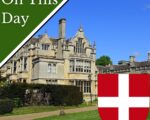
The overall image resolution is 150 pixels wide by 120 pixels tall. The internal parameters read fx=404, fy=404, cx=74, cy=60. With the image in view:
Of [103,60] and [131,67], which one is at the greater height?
[103,60]

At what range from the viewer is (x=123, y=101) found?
248 centimetres

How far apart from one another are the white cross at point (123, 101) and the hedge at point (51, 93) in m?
34.3

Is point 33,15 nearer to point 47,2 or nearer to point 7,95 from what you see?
point 47,2

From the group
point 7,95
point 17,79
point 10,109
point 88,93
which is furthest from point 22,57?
point 10,109

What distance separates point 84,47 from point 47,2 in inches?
2072

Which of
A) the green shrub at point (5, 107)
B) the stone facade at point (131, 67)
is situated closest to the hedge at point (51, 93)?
the green shrub at point (5, 107)

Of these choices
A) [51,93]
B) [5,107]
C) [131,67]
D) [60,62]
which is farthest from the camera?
[131,67]

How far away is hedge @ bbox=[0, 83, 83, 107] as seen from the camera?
36.6 m

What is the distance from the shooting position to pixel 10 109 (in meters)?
29.1

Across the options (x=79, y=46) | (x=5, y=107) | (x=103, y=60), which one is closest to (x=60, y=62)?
(x=79, y=46)

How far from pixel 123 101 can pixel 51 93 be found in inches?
1444

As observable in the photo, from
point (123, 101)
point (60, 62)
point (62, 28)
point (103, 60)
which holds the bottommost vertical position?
point (123, 101)

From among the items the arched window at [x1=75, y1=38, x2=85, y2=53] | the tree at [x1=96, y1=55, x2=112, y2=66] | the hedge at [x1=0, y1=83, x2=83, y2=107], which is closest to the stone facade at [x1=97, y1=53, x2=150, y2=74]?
the tree at [x1=96, y1=55, x2=112, y2=66]

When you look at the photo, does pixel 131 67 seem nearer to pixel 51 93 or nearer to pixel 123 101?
pixel 51 93
